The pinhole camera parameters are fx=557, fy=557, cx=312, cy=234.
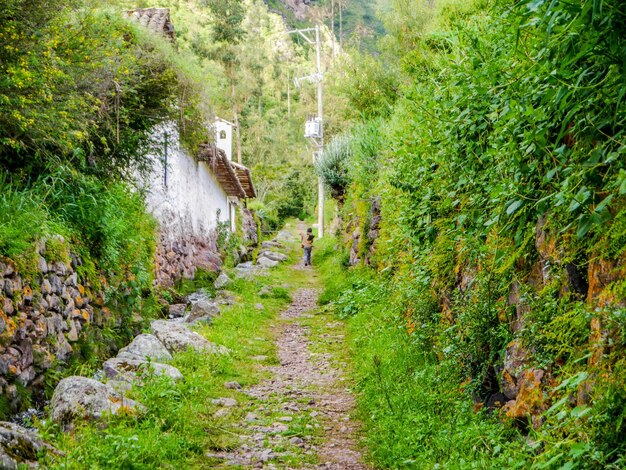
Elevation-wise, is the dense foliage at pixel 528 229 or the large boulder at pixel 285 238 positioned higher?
the dense foliage at pixel 528 229

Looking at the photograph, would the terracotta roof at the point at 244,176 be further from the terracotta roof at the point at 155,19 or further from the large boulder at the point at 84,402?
the large boulder at the point at 84,402

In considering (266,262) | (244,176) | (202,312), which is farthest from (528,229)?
(244,176)

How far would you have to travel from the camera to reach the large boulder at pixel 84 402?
5.19m

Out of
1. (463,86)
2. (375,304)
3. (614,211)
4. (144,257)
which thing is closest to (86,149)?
(144,257)

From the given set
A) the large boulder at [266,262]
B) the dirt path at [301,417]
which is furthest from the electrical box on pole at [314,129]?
the dirt path at [301,417]

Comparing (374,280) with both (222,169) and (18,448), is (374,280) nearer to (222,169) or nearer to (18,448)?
(18,448)

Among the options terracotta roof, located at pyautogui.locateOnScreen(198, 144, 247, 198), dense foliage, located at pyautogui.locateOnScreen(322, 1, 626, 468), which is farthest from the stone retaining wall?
terracotta roof, located at pyautogui.locateOnScreen(198, 144, 247, 198)

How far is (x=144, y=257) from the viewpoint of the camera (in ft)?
34.3

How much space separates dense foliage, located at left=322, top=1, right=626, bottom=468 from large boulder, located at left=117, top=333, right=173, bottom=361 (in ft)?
9.41

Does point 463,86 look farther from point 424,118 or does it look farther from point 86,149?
point 86,149

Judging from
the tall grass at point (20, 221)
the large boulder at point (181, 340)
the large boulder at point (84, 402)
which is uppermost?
the tall grass at point (20, 221)

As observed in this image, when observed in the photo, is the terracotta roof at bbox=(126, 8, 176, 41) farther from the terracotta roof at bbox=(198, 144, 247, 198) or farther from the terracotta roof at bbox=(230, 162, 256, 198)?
the terracotta roof at bbox=(230, 162, 256, 198)

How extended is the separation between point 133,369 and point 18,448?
8.36ft

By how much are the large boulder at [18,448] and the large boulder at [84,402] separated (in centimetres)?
59
